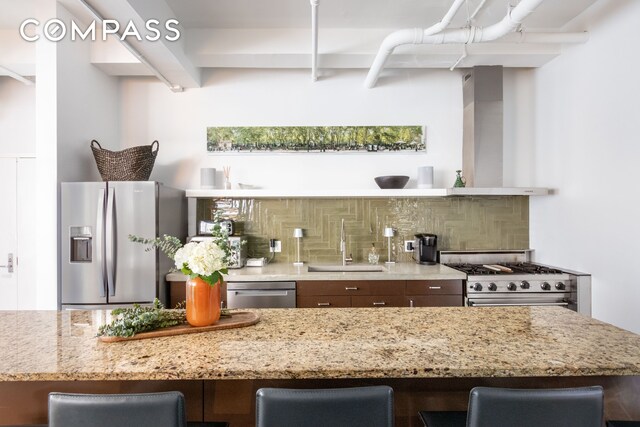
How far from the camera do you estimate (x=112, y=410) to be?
110 cm

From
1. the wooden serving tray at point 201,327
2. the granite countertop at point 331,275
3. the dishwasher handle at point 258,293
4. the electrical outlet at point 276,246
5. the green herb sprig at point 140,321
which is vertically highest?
the electrical outlet at point 276,246

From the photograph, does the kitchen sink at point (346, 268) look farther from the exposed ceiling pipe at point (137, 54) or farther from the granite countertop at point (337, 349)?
the exposed ceiling pipe at point (137, 54)

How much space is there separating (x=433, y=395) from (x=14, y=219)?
4.10 metres

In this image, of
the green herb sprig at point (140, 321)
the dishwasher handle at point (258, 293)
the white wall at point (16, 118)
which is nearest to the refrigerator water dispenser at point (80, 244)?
the dishwasher handle at point (258, 293)

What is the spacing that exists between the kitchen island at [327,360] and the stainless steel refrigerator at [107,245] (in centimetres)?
121

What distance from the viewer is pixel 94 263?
2.99 metres

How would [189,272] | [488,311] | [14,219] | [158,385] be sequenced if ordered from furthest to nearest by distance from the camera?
[14,219], [488,311], [189,272], [158,385]

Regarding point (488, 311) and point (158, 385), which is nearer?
point (158, 385)

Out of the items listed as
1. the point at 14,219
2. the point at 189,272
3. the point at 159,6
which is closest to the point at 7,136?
the point at 14,219

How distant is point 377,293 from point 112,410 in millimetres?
2405

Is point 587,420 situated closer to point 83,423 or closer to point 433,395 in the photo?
point 433,395

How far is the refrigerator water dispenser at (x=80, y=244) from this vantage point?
117 inches

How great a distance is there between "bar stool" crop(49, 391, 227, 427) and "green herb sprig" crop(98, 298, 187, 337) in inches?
16.4

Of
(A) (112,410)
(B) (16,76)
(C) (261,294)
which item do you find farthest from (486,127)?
(B) (16,76)
